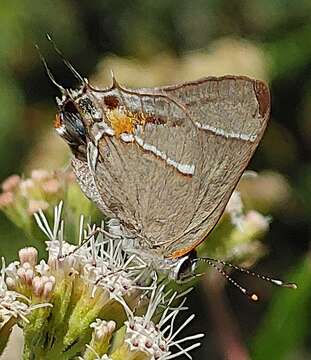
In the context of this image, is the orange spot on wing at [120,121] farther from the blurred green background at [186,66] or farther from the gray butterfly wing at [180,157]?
the blurred green background at [186,66]

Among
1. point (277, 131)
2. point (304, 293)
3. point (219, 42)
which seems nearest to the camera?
point (304, 293)

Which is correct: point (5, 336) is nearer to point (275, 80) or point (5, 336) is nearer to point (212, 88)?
point (212, 88)

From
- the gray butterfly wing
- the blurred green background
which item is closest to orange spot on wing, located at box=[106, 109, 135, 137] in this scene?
the gray butterfly wing

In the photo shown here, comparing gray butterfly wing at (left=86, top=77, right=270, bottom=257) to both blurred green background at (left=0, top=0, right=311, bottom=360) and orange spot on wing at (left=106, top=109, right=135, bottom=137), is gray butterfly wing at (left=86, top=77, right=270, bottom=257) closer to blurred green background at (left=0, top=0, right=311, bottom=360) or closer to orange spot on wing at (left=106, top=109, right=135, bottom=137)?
orange spot on wing at (left=106, top=109, right=135, bottom=137)

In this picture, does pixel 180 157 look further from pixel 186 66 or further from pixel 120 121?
pixel 186 66

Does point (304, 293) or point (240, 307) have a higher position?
point (240, 307)

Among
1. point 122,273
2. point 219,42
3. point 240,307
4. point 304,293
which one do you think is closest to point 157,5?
point 219,42

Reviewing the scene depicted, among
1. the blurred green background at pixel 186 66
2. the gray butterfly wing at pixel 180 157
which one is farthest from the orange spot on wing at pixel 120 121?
the blurred green background at pixel 186 66
